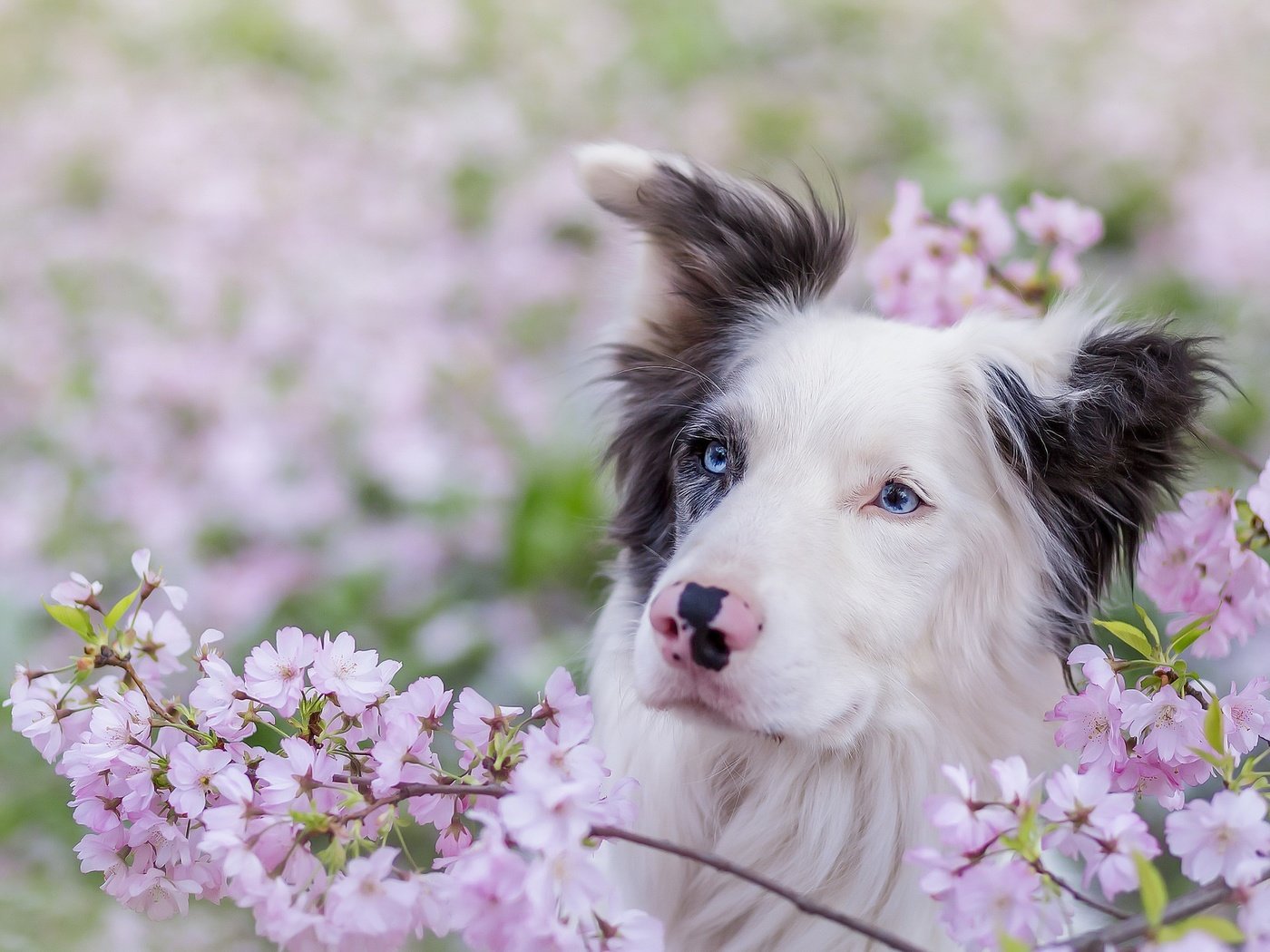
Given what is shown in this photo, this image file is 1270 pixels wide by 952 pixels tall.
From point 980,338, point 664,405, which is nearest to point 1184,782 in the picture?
point 980,338

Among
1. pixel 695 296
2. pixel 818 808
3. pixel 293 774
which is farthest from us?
pixel 695 296

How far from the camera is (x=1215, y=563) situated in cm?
196

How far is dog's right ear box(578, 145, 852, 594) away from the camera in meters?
2.45

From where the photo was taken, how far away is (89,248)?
592 cm

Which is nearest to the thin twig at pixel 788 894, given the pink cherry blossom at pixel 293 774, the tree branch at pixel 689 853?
the tree branch at pixel 689 853

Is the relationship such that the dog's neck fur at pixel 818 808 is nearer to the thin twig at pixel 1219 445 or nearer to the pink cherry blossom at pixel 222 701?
the thin twig at pixel 1219 445

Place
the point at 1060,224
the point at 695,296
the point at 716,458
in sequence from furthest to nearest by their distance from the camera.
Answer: the point at 1060,224, the point at 695,296, the point at 716,458

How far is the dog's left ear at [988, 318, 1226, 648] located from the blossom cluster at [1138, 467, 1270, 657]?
0.09 metres

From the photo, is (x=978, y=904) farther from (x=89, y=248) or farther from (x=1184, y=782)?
(x=89, y=248)

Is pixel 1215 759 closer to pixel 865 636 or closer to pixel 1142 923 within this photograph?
pixel 1142 923

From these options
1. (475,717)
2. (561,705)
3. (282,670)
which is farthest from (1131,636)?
(282,670)

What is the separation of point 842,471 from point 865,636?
0.31 m

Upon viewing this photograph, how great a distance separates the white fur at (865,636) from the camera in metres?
2.06

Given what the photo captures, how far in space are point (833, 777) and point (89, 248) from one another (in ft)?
17.1
